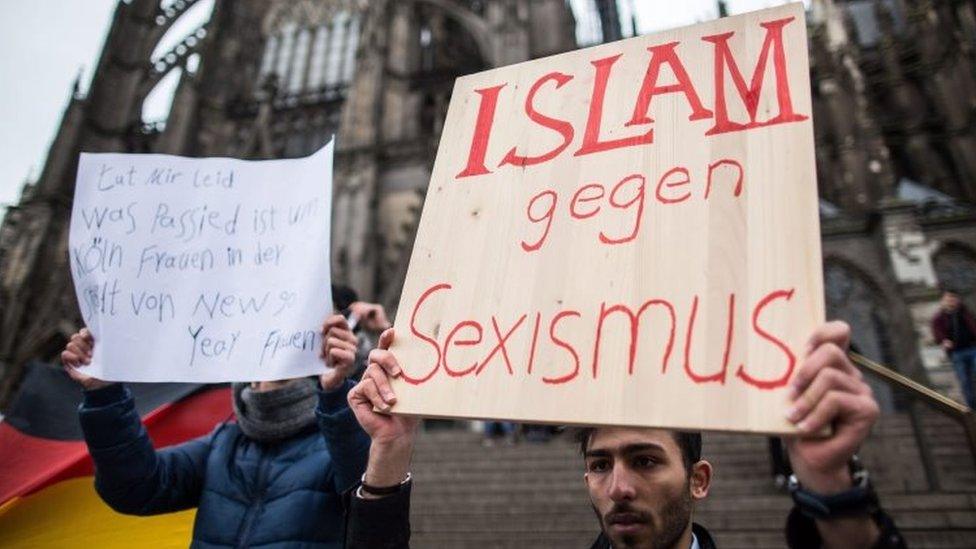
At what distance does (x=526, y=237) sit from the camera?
58.6 inches

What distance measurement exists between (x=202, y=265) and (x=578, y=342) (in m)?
1.41

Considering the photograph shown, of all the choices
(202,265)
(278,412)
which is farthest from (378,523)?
(202,265)

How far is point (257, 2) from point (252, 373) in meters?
24.1

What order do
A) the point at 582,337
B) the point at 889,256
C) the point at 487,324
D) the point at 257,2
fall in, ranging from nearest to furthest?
→ 1. the point at 582,337
2. the point at 487,324
3. the point at 889,256
4. the point at 257,2

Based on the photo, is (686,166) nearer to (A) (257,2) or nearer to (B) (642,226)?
(B) (642,226)

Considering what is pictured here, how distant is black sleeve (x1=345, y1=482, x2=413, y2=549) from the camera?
1.39m

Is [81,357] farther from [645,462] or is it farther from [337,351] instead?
[645,462]

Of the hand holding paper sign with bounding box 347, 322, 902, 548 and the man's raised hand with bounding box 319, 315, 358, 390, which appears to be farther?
the man's raised hand with bounding box 319, 315, 358, 390

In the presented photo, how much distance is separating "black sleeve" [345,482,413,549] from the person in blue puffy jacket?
38cm

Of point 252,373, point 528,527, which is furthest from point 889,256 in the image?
point 252,373

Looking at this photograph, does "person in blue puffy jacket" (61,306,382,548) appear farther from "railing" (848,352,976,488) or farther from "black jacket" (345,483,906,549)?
"railing" (848,352,976,488)

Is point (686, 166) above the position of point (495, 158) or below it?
below

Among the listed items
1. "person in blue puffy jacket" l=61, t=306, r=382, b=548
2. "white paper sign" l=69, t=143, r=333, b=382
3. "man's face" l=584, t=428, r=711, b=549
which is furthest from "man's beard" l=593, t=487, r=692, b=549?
"white paper sign" l=69, t=143, r=333, b=382

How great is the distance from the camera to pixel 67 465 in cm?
288
